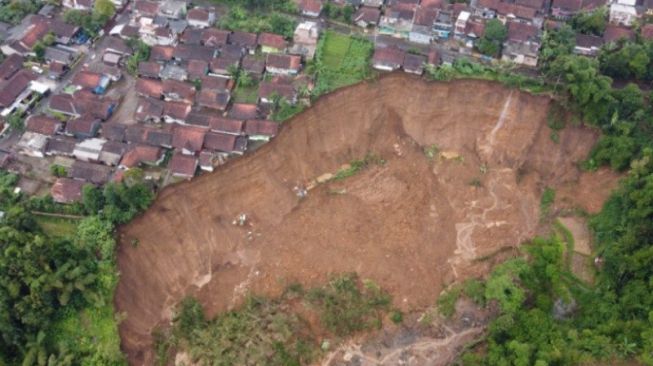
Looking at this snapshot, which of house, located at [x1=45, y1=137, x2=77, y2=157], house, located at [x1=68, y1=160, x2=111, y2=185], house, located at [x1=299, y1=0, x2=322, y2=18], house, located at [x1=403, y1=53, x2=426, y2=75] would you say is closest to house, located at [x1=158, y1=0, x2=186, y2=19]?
house, located at [x1=299, y1=0, x2=322, y2=18]

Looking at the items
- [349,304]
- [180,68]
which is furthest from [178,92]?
[349,304]

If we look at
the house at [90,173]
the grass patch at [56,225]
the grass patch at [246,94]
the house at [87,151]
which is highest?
the grass patch at [246,94]

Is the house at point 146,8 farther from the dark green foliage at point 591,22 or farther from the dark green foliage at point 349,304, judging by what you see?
the dark green foliage at point 591,22

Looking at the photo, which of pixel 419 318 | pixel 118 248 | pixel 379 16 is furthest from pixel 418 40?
pixel 118 248

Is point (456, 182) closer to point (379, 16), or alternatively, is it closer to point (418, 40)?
point (418, 40)

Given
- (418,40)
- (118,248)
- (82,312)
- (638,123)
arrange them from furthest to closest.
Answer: (418,40)
(638,123)
(118,248)
(82,312)

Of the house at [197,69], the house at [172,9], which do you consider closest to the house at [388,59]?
the house at [197,69]
